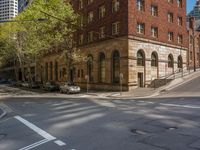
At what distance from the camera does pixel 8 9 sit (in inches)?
2482

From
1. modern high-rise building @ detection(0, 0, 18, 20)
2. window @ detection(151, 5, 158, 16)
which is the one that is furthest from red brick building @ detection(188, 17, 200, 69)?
modern high-rise building @ detection(0, 0, 18, 20)

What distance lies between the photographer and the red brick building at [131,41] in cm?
4262

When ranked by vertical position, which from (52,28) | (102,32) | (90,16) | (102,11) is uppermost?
(102,11)

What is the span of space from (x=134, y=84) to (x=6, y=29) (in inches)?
1105

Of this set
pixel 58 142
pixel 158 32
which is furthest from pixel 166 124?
pixel 158 32

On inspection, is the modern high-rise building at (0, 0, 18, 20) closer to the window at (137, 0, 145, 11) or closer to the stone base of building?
the stone base of building

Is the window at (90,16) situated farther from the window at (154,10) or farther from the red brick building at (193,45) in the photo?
the red brick building at (193,45)

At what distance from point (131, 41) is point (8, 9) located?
32.3m

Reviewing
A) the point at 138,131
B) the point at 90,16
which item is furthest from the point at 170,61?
the point at 138,131

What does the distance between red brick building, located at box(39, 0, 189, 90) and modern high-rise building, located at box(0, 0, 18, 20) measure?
1545 centimetres

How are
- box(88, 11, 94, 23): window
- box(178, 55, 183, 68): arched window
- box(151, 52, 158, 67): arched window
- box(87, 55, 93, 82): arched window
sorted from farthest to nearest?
box(178, 55, 183, 68): arched window → box(88, 11, 94, 23): window → box(87, 55, 93, 82): arched window → box(151, 52, 158, 67): arched window

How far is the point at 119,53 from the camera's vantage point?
1713 inches

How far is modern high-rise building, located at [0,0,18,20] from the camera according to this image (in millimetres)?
58250

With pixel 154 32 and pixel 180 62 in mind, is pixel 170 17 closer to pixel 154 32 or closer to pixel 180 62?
pixel 154 32
